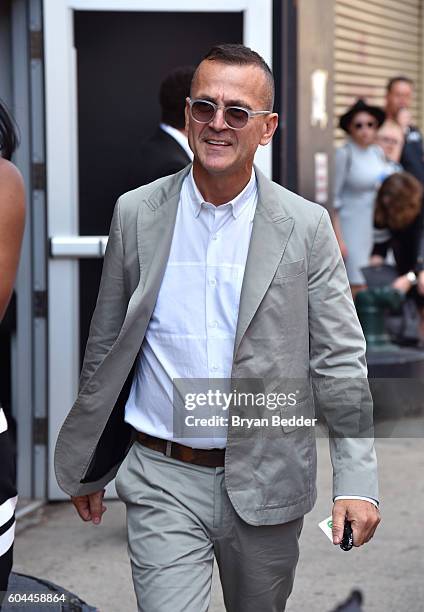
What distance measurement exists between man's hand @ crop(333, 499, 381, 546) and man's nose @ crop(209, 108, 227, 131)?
0.98 meters

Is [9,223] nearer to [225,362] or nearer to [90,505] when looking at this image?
[225,362]

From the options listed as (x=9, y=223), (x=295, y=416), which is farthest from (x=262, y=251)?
(x=9, y=223)

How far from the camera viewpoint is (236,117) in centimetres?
317

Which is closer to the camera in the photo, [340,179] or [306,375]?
[306,375]

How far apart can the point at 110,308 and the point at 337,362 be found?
2.01ft

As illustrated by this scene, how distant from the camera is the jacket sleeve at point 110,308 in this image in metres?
3.34

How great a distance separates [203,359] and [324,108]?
18.4 ft

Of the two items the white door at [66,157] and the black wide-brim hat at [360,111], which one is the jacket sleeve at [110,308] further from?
the black wide-brim hat at [360,111]

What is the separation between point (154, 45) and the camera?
6125mm

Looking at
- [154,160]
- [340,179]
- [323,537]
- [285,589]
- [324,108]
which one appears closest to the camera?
[285,589]

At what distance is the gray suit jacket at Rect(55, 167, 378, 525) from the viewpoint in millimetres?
3197

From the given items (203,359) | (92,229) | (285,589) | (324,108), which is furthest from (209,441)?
(324,108)

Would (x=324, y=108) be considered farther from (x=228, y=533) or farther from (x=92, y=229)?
(x=228, y=533)

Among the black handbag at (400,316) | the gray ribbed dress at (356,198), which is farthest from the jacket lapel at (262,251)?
the gray ribbed dress at (356,198)
